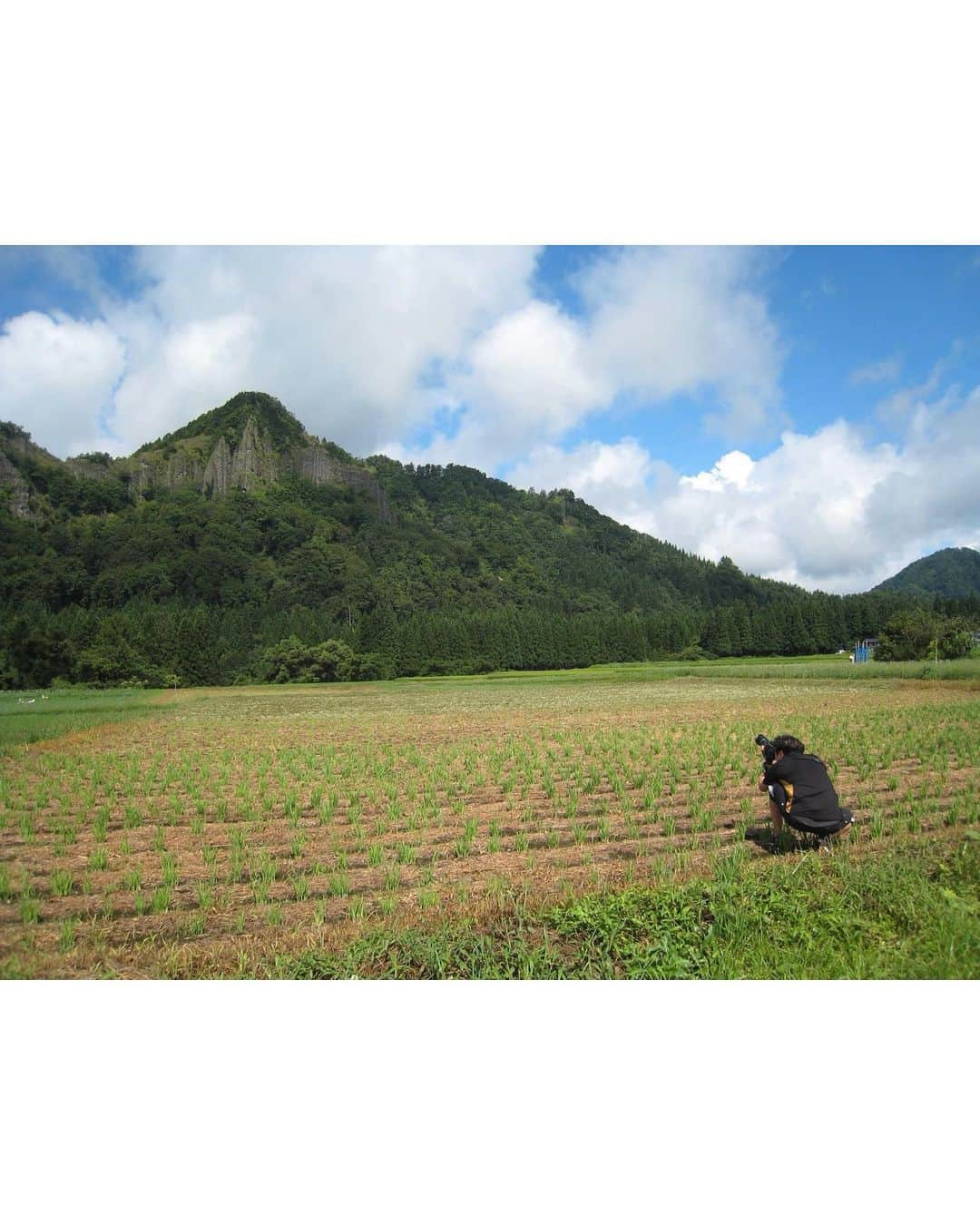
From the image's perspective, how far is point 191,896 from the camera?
3.80m

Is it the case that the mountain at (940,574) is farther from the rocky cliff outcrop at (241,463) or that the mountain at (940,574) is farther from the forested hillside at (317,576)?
the rocky cliff outcrop at (241,463)

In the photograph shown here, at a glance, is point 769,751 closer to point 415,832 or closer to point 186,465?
point 415,832

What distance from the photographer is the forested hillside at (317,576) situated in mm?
9156

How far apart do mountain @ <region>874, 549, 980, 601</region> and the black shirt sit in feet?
10.9

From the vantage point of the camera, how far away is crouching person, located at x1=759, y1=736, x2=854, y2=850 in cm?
380

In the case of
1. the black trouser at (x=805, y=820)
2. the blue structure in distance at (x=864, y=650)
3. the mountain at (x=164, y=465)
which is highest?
the mountain at (x=164, y=465)

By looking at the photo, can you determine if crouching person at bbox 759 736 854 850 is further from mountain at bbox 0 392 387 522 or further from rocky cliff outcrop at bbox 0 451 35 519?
rocky cliff outcrop at bbox 0 451 35 519

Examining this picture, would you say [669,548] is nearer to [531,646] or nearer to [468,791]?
[468,791]

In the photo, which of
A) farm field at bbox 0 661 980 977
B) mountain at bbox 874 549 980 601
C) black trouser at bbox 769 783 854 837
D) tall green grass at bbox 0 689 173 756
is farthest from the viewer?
tall green grass at bbox 0 689 173 756

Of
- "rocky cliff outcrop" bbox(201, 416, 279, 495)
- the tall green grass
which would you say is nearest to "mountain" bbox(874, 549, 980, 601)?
the tall green grass

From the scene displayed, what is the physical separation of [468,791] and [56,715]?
8103 millimetres

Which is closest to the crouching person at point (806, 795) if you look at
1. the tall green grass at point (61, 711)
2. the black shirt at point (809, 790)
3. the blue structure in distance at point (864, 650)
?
the black shirt at point (809, 790)

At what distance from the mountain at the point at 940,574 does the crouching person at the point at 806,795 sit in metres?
3.30

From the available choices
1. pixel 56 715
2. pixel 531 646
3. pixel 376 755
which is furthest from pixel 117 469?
pixel 531 646
